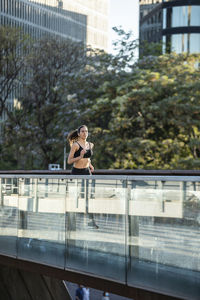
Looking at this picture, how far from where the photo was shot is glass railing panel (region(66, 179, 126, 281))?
743 centimetres

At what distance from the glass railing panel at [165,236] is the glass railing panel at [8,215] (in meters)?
2.87

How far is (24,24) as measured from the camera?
66.5 metres

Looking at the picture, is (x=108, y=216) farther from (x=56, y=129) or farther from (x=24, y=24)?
(x=24, y=24)

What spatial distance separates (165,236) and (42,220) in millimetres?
2663

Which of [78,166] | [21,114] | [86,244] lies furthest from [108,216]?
[21,114]

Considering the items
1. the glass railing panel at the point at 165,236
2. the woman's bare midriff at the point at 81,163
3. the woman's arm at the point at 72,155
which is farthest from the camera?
the woman's bare midriff at the point at 81,163

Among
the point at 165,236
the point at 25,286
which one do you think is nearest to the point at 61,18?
the point at 25,286

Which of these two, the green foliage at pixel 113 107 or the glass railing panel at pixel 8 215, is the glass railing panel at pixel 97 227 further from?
the green foliage at pixel 113 107

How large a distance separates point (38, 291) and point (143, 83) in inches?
545

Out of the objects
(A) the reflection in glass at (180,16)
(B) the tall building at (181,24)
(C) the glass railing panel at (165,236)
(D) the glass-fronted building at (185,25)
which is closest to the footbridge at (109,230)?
(C) the glass railing panel at (165,236)

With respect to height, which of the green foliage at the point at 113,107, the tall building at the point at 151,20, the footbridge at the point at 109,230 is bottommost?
the footbridge at the point at 109,230

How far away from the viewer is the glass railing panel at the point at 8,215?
31.3ft

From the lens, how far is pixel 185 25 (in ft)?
180

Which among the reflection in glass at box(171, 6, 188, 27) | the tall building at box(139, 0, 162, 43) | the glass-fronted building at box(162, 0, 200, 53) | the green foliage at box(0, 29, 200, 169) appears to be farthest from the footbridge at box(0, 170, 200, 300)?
the tall building at box(139, 0, 162, 43)
